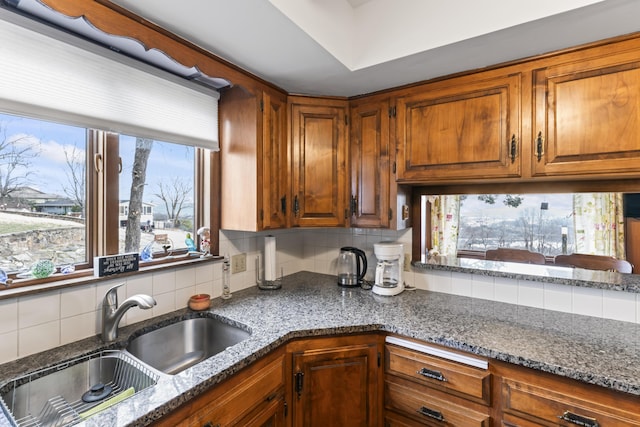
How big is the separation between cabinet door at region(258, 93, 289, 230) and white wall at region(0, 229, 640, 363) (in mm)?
316

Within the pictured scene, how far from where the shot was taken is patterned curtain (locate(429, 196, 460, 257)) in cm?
201

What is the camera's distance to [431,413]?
132 centimetres

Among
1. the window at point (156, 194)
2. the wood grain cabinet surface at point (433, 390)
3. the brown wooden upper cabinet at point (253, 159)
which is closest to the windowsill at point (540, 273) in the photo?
the wood grain cabinet surface at point (433, 390)

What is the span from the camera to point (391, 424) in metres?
1.43

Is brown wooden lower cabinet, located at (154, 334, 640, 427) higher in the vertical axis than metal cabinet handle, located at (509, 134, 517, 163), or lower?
lower

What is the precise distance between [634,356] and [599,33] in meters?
1.26

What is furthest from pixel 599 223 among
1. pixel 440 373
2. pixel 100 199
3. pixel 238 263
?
pixel 100 199

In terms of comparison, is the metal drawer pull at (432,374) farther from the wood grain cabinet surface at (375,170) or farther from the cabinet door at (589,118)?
the cabinet door at (589,118)

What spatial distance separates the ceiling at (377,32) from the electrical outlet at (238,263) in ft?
3.50

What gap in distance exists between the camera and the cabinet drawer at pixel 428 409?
124cm

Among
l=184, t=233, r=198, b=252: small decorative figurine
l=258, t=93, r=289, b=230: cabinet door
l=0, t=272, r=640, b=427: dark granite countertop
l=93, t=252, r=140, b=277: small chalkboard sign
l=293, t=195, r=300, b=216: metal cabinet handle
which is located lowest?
l=0, t=272, r=640, b=427: dark granite countertop

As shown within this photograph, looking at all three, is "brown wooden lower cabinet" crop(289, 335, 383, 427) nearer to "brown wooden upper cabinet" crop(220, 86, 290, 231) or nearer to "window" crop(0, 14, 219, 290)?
"brown wooden upper cabinet" crop(220, 86, 290, 231)

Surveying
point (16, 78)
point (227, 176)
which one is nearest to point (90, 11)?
point (16, 78)

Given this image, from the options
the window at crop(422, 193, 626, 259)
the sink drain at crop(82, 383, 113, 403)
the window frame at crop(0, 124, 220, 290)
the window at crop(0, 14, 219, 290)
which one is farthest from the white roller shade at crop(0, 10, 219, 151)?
the window at crop(422, 193, 626, 259)
